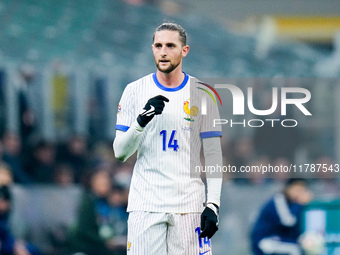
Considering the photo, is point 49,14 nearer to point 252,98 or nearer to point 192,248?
point 252,98

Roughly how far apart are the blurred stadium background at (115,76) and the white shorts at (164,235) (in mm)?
3708

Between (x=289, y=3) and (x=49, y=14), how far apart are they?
2.85m

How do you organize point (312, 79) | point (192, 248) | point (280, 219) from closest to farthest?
point (192, 248) < point (280, 219) < point (312, 79)

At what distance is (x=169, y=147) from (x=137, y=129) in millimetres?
227

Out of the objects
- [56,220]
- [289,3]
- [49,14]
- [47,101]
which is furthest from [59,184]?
[289,3]

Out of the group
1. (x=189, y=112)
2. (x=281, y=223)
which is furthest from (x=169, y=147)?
(x=281, y=223)

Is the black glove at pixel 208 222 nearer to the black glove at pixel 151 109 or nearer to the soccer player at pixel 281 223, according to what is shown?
the black glove at pixel 151 109

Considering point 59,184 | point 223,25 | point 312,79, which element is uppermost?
point 223,25

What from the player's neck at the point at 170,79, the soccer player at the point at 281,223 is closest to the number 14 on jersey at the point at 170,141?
the player's neck at the point at 170,79

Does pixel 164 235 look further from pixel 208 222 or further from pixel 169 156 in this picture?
pixel 169 156

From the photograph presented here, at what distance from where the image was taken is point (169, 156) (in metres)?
3.92

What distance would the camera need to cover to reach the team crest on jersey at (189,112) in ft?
13.0

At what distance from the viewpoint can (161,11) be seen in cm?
888

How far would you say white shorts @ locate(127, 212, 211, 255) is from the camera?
12.6ft
